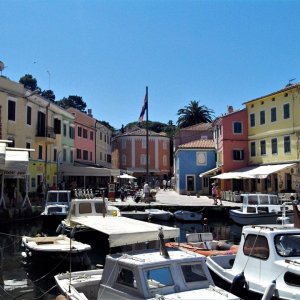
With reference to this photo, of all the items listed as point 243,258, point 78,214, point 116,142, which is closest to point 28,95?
point 78,214

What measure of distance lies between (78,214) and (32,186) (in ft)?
66.0

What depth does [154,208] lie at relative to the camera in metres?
36.8

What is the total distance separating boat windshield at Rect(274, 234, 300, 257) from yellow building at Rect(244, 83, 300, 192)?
1096 inches

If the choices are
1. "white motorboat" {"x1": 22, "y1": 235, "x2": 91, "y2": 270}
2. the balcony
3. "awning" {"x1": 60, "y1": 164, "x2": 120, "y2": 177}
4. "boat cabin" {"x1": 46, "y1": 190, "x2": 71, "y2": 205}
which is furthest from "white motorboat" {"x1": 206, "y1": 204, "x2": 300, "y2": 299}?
"awning" {"x1": 60, "y1": 164, "x2": 120, "y2": 177}

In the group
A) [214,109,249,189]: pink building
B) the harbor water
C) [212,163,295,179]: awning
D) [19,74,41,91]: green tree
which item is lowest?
the harbor water

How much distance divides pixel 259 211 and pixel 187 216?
19.6 feet

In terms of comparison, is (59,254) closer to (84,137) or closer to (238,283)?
(238,283)

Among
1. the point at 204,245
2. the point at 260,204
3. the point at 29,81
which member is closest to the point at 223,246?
the point at 204,245

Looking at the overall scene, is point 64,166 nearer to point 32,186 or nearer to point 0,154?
point 32,186

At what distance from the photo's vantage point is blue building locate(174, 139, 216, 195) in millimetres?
54312

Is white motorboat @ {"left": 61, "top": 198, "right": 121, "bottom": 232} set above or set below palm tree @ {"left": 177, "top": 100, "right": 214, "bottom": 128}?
below

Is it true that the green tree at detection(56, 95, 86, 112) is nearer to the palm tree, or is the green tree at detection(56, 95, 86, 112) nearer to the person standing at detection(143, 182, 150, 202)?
the palm tree

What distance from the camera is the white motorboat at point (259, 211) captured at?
29453mm

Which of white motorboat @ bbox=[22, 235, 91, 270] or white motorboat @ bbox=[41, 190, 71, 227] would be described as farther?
white motorboat @ bbox=[41, 190, 71, 227]
